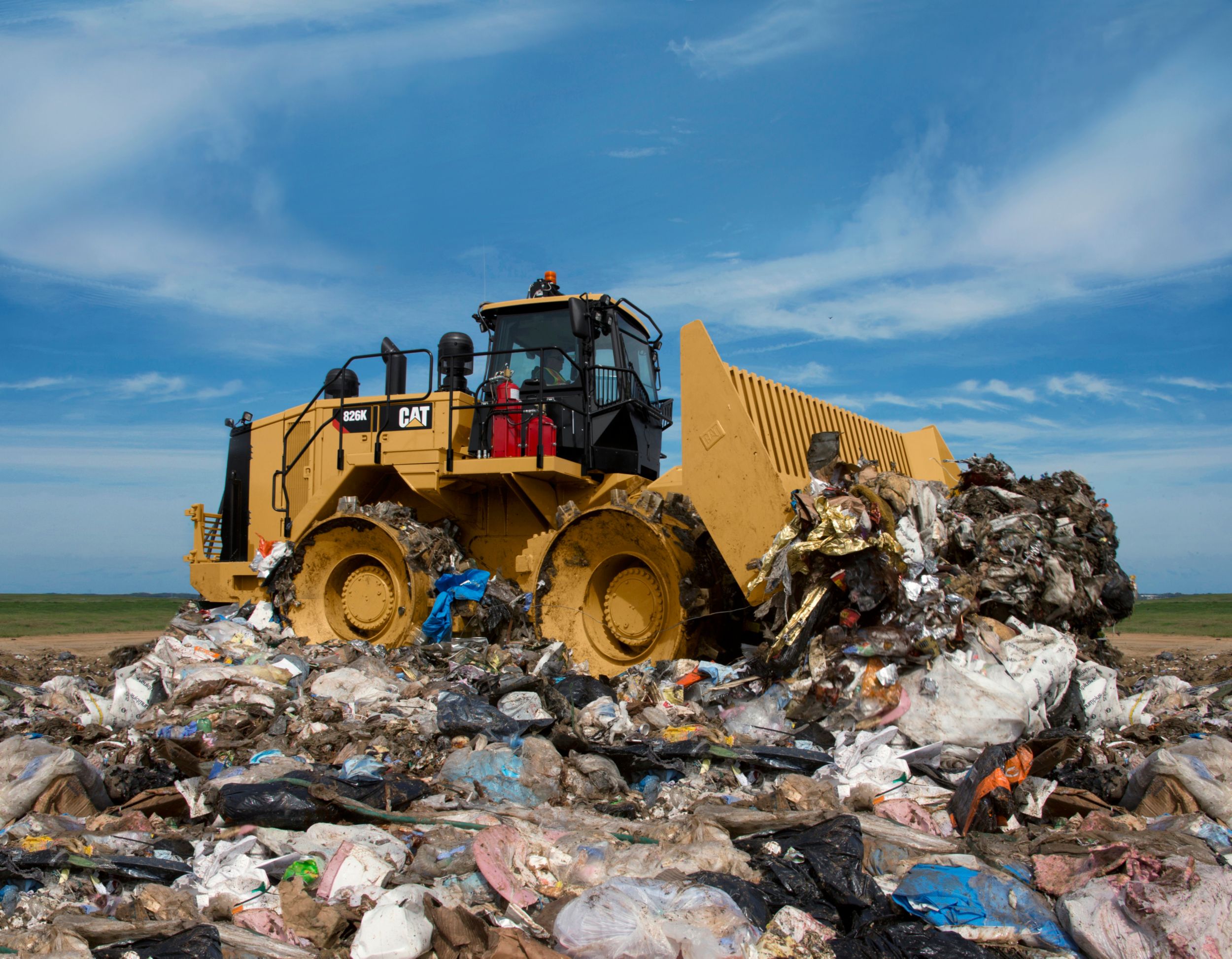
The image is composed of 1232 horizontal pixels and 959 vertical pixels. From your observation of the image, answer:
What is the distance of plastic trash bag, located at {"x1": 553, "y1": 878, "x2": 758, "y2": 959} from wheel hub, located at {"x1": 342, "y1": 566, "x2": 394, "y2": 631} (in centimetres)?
511

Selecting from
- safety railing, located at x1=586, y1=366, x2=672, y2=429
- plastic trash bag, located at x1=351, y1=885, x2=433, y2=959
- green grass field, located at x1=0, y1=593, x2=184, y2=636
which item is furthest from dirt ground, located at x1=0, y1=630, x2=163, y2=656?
plastic trash bag, located at x1=351, y1=885, x2=433, y2=959

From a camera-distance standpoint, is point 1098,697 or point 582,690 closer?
point 1098,697

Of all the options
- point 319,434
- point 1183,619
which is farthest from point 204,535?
point 1183,619

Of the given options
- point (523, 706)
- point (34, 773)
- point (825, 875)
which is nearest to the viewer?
point (825, 875)

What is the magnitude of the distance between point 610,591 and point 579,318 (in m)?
1.97

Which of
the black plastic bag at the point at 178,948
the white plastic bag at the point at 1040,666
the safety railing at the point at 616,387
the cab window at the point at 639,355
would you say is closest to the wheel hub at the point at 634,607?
the safety railing at the point at 616,387

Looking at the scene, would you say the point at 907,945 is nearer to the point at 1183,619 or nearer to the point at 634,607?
the point at 634,607

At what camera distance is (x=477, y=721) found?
4.64m

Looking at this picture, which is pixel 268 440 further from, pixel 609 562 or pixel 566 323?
pixel 609 562

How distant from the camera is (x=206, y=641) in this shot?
6980 millimetres

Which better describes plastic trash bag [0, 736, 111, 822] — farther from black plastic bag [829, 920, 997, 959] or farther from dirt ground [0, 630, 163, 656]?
dirt ground [0, 630, 163, 656]

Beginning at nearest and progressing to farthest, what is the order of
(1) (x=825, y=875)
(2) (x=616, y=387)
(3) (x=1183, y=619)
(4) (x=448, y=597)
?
(1) (x=825, y=875) → (4) (x=448, y=597) → (2) (x=616, y=387) → (3) (x=1183, y=619)

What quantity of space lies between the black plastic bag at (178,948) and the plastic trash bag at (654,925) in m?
0.97

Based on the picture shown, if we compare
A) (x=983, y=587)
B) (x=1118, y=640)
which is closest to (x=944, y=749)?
(x=983, y=587)
